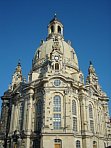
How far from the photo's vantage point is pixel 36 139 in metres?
44.2

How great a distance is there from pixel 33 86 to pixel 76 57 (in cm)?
2036

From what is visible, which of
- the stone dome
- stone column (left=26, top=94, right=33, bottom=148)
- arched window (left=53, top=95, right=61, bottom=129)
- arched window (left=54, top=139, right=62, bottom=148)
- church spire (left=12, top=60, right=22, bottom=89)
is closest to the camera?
arched window (left=54, top=139, right=62, bottom=148)

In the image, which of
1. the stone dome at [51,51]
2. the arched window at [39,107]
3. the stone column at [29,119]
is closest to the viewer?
the stone column at [29,119]

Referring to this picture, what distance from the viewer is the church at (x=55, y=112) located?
43.3 meters

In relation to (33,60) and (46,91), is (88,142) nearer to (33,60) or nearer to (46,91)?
(46,91)

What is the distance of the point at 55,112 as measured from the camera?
44.9 meters

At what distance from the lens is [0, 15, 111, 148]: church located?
43344 mm

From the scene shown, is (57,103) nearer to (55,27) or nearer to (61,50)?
(61,50)

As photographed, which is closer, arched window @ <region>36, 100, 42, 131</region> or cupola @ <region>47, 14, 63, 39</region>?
arched window @ <region>36, 100, 42, 131</region>

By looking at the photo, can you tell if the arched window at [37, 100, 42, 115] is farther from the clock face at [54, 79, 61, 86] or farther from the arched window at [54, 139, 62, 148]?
the arched window at [54, 139, 62, 148]

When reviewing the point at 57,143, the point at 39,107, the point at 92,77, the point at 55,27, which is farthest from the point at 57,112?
the point at 55,27

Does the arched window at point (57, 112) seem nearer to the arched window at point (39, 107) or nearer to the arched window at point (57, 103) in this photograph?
the arched window at point (57, 103)

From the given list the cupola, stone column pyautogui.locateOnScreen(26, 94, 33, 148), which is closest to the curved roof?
the cupola

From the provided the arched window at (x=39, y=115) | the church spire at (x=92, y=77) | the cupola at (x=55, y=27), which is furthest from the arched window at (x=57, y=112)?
the cupola at (x=55, y=27)
